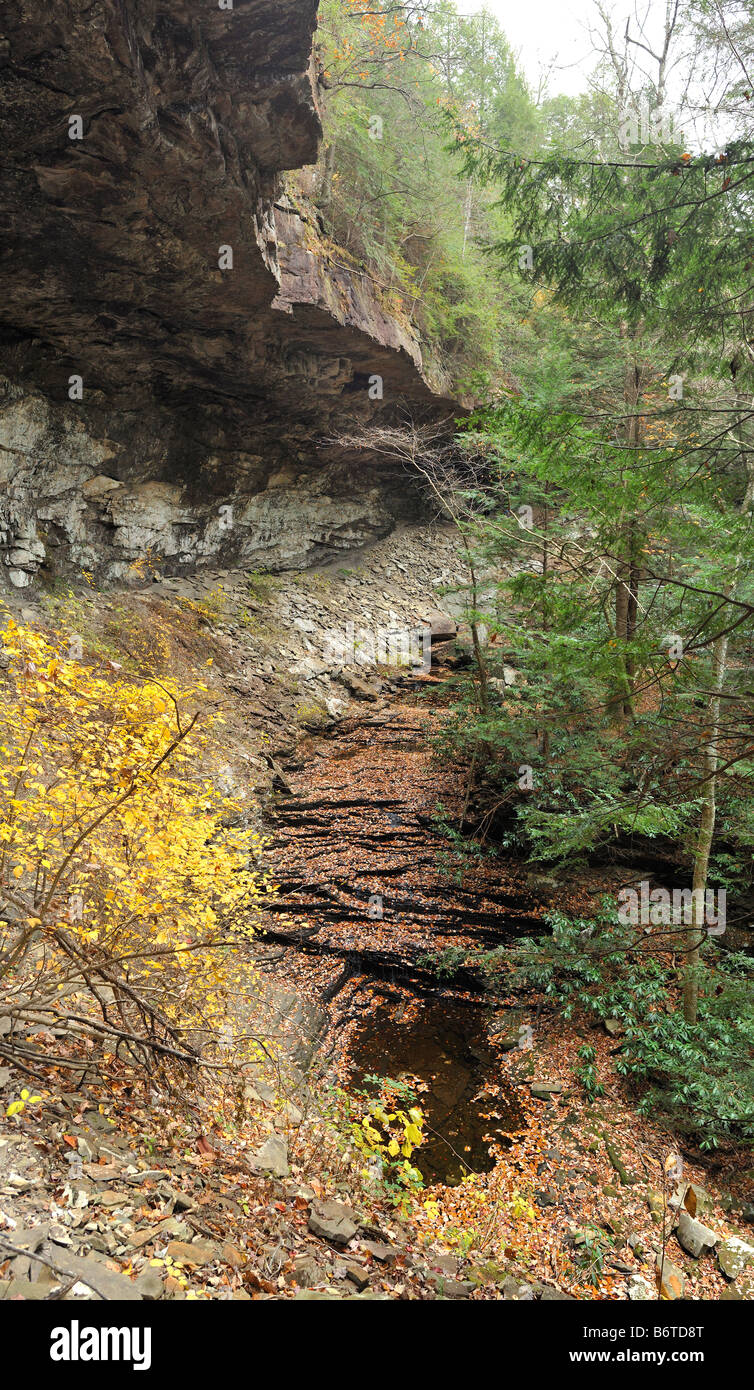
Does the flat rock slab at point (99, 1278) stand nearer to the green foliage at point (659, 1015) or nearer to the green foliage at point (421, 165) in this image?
the green foliage at point (659, 1015)

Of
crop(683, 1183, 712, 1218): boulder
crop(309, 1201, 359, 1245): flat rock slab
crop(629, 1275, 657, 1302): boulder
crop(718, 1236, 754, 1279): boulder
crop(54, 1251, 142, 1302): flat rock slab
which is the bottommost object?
crop(718, 1236, 754, 1279): boulder

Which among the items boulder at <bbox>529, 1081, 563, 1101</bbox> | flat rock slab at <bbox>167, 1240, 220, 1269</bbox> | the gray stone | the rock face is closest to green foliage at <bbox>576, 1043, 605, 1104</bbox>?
boulder at <bbox>529, 1081, 563, 1101</bbox>

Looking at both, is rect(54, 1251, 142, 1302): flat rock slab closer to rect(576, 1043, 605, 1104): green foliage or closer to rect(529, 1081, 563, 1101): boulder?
rect(529, 1081, 563, 1101): boulder

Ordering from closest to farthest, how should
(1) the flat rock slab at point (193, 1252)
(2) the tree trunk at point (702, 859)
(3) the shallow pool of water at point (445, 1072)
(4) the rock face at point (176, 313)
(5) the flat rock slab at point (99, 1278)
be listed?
1. (5) the flat rock slab at point (99, 1278)
2. (1) the flat rock slab at point (193, 1252)
3. (3) the shallow pool of water at point (445, 1072)
4. (2) the tree trunk at point (702, 859)
5. (4) the rock face at point (176, 313)

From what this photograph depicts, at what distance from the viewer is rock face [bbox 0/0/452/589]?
6.79 meters

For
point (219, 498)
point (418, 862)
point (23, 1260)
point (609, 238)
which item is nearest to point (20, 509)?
point (219, 498)

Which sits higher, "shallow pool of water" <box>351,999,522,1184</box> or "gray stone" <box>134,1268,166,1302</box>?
"gray stone" <box>134,1268,166,1302</box>

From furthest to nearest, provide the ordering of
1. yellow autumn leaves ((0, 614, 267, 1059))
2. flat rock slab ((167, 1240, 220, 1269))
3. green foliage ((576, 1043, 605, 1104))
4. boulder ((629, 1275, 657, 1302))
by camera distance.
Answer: green foliage ((576, 1043, 605, 1104)) → boulder ((629, 1275, 657, 1302)) → yellow autumn leaves ((0, 614, 267, 1059)) → flat rock slab ((167, 1240, 220, 1269))

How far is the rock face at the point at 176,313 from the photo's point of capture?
267 inches

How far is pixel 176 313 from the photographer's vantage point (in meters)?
11.5

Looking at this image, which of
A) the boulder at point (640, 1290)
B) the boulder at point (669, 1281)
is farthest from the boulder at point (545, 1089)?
the boulder at point (640, 1290)

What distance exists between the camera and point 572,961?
7.47 meters

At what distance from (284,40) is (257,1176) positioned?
33.9ft

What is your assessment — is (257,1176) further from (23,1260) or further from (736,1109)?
(736,1109)
